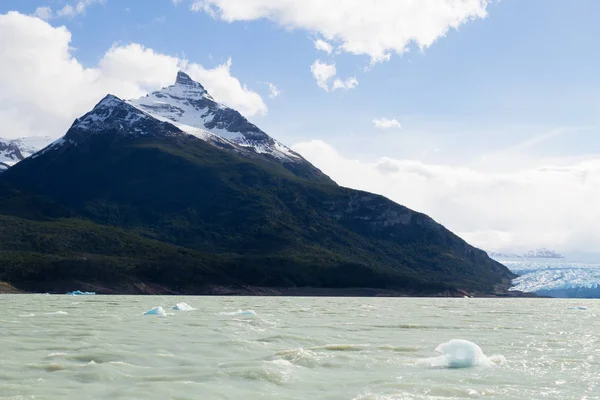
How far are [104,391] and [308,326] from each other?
1226 inches

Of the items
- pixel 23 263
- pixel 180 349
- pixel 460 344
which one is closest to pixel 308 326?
pixel 180 349

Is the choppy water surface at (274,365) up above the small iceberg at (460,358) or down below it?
below

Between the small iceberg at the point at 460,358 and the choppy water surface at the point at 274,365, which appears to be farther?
the small iceberg at the point at 460,358

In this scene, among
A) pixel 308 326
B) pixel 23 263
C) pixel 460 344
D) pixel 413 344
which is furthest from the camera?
pixel 23 263

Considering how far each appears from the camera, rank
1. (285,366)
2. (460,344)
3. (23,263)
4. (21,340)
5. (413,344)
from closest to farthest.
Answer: (285,366), (460,344), (21,340), (413,344), (23,263)

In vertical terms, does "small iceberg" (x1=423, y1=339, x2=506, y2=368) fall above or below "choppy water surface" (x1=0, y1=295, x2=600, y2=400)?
above

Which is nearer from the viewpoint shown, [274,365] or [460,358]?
[274,365]

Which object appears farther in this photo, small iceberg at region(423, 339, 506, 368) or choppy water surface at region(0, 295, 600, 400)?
small iceberg at region(423, 339, 506, 368)

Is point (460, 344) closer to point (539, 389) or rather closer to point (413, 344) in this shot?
point (539, 389)

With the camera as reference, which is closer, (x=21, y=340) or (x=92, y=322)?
(x=21, y=340)

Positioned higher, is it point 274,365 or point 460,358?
point 460,358

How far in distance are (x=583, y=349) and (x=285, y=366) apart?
2034 centimetres

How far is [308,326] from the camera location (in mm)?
52281

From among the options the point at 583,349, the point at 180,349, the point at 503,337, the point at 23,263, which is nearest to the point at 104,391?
the point at 180,349
